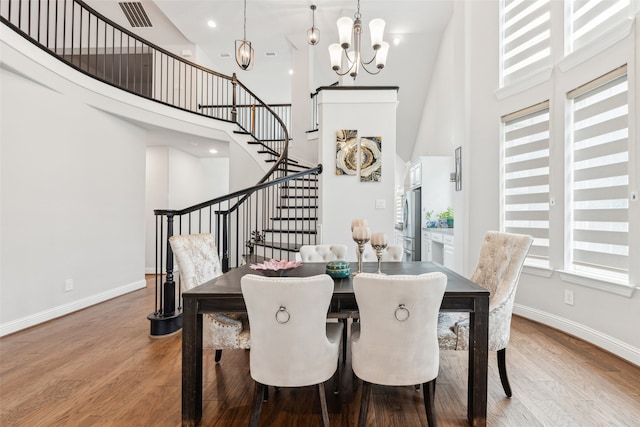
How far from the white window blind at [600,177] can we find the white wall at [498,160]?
0.37ft

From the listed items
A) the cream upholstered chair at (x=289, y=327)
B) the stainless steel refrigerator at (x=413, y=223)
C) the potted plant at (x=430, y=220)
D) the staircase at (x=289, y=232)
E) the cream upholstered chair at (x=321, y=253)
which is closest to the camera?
the cream upholstered chair at (x=289, y=327)

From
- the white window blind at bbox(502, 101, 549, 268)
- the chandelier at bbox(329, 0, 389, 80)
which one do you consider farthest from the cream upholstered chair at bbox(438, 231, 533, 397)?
the chandelier at bbox(329, 0, 389, 80)

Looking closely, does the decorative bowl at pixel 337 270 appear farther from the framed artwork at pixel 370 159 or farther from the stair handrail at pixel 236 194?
the framed artwork at pixel 370 159

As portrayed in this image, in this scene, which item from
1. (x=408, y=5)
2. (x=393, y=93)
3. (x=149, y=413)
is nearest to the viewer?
(x=149, y=413)

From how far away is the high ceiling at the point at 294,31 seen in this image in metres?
5.59

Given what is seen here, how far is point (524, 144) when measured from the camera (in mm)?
3432

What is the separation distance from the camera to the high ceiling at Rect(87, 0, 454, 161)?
18.4 feet

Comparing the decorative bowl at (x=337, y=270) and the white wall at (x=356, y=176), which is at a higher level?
the white wall at (x=356, y=176)

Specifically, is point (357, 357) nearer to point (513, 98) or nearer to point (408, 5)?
point (513, 98)

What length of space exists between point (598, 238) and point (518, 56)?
214cm

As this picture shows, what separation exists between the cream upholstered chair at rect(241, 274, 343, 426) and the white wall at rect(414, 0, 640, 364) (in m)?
2.56

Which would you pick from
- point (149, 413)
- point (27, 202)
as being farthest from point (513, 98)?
point (27, 202)

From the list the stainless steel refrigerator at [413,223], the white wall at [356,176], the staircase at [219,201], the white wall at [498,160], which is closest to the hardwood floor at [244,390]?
the white wall at [498,160]

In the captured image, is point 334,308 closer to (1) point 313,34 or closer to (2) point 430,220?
(1) point 313,34
